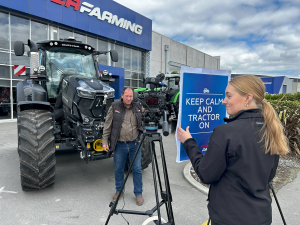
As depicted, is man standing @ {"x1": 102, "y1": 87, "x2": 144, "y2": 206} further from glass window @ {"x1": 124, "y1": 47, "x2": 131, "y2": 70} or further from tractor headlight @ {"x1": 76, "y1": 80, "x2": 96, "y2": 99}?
glass window @ {"x1": 124, "y1": 47, "x2": 131, "y2": 70}

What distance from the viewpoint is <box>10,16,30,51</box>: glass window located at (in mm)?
11727

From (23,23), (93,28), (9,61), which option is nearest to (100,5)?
(93,28)

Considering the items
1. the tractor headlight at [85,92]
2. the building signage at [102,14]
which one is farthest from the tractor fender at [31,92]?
the building signage at [102,14]

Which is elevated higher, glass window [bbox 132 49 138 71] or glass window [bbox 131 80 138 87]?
glass window [bbox 132 49 138 71]

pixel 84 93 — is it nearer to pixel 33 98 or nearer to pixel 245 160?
pixel 33 98

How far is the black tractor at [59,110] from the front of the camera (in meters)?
3.53

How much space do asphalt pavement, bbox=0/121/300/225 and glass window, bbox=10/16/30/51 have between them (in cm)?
923

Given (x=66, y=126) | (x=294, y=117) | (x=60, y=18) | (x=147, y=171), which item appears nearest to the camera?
(x=66, y=126)

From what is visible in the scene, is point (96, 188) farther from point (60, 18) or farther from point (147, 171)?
point (60, 18)

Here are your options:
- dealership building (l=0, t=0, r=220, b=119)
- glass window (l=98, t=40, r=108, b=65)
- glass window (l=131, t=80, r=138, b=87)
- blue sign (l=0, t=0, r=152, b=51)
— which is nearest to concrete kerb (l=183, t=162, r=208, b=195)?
dealership building (l=0, t=0, r=220, b=119)

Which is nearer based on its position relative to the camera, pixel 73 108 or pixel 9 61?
pixel 73 108

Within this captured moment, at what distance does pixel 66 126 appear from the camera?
14.7 ft

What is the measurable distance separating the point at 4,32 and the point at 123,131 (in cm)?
1154

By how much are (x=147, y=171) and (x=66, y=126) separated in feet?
6.44
